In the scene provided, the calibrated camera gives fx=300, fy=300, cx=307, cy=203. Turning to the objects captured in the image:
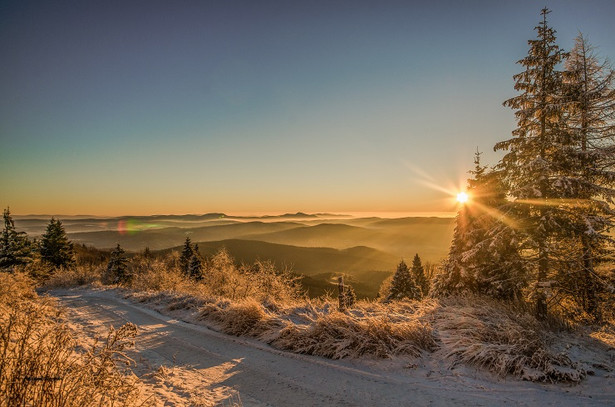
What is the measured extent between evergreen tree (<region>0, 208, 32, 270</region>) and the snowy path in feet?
112

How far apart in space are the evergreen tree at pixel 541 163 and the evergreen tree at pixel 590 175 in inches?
18.3

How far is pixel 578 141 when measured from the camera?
476 inches

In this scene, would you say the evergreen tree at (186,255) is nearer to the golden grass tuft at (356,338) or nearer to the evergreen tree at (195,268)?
the evergreen tree at (195,268)

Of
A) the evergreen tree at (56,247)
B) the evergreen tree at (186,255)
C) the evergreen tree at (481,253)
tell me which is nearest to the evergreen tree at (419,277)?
the evergreen tree at (481,253)

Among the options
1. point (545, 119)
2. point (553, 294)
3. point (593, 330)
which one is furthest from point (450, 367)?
point (545, 119)

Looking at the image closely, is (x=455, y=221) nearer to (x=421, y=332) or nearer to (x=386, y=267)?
(x=421, y=332)

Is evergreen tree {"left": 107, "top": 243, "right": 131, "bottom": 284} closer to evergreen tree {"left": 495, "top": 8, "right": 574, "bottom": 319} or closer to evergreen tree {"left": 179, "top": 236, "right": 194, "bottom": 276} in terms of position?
evergreen tree {"left": 179, "top": 236, "right": 194, "bottom": 276}

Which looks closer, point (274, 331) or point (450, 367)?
point (450, 367)

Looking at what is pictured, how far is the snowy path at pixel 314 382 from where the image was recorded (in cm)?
482

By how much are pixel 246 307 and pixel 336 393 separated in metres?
4.40

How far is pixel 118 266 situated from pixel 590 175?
1921 inches

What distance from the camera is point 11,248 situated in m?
30.7

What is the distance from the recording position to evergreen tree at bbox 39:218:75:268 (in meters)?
37.6

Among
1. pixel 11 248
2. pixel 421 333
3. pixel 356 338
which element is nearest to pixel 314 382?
pixel 356 338
